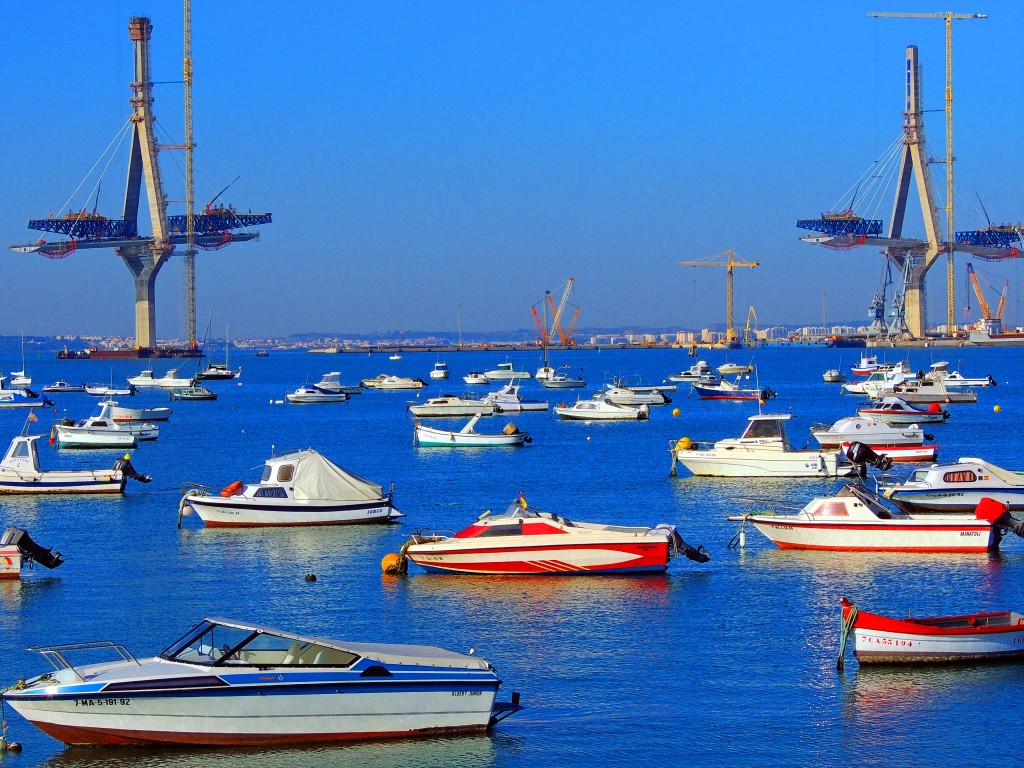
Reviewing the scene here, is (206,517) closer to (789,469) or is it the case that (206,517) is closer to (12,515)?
(12,515)

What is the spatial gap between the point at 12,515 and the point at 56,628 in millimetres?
15323

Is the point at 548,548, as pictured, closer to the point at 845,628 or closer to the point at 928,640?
the point at 845,628

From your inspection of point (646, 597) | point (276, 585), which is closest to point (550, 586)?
point (646, 597)

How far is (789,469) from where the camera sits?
43.0 m

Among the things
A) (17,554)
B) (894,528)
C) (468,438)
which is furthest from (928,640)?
(468,438)

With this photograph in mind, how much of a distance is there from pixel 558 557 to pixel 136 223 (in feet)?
540

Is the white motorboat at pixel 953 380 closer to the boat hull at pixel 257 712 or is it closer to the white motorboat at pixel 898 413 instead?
the white motorboat at pixel 898 413

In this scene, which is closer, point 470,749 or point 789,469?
point 470,749

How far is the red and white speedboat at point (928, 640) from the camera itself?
20.2 metres

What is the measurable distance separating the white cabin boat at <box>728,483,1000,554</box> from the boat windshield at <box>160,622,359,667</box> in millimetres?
14786

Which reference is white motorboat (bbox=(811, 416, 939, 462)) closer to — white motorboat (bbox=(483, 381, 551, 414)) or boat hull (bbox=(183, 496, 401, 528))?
boat hull (bbox=(183, 496, 401, 528))

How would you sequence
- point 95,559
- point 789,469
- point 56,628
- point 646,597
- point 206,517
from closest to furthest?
point 56,628 → point 646,597 → point 95,559 → point 206,517 → point 789,469

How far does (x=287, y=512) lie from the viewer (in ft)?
112

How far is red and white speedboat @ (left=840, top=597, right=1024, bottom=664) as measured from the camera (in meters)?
20.2
